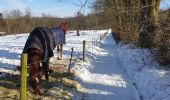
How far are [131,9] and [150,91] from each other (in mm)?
8836

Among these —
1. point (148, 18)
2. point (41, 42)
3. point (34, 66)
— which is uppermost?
point (148, 18)

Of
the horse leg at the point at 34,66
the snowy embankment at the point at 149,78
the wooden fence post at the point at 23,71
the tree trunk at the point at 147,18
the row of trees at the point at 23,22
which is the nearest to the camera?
the wooden fence post at the point at 23,71

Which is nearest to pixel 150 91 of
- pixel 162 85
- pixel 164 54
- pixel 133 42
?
pixel 162 85

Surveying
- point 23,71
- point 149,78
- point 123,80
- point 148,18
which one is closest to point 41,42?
point 23,71

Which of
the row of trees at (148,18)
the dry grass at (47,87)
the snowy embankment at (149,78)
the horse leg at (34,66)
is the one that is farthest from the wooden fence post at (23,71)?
the row of trees at (148,18)

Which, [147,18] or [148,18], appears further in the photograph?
[147,18]

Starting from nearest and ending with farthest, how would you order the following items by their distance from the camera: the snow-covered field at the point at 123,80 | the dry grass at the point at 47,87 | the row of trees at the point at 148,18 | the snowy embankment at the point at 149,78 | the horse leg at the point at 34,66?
1. the dry grass at the point at 47,87
2. the horse leg at the point at 34,66
3. the snowy embankment at the point at 149,78
4. the snow-covered field at the point at 123,80
5. the row of trees at the point at 148,18

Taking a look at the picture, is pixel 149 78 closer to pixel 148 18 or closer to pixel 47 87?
pixel 47 87

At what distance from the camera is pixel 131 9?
21406 mm

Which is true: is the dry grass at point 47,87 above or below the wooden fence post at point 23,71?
below

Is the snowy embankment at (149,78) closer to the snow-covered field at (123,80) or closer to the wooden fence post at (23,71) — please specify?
the snow-covered field at (123,80)

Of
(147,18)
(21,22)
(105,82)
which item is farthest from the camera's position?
(21,22)

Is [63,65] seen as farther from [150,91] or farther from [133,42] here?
[133,42]

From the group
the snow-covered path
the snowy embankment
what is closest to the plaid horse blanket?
the snow-covered path
